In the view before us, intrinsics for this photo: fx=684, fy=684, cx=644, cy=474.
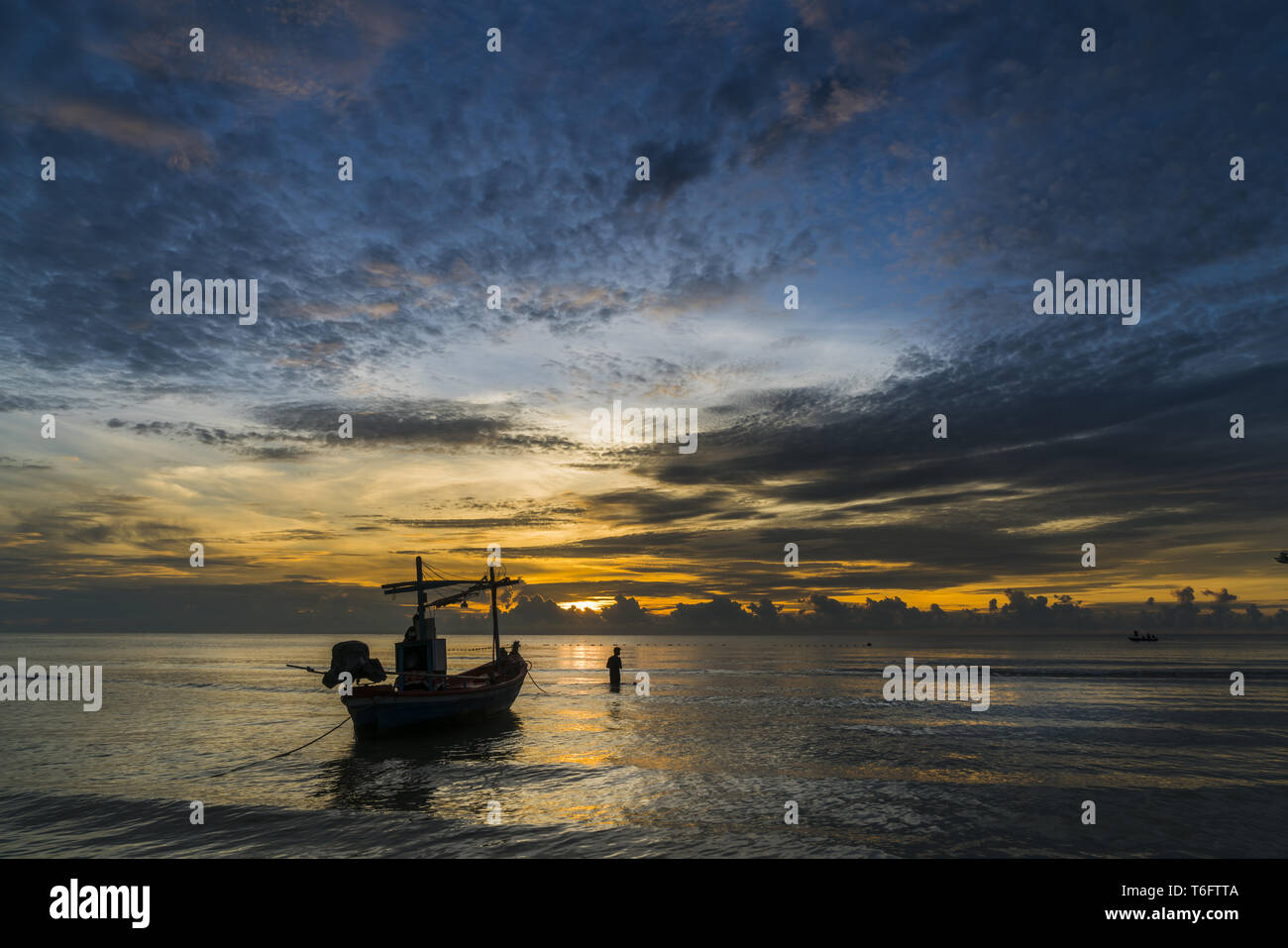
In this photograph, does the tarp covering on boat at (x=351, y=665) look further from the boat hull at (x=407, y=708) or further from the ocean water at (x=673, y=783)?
the ocean water at (x=673, y=783)

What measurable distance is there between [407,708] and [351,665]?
11.8 ft

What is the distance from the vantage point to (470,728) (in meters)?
39.7

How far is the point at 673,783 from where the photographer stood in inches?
944

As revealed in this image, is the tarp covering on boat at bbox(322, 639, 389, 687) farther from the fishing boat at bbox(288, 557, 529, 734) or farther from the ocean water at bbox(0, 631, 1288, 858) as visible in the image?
the ocean water at bbox(0, 631, 1288, 858)

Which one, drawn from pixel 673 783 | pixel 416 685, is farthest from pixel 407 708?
pixel 673 783

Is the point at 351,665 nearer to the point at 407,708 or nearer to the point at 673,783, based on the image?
the point at 407,708

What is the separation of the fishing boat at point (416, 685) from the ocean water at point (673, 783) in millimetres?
1354

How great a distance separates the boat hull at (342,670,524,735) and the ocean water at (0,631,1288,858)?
1.01 meters

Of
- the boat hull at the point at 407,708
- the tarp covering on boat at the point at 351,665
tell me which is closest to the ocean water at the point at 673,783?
the boat hull at the point at 407,708
